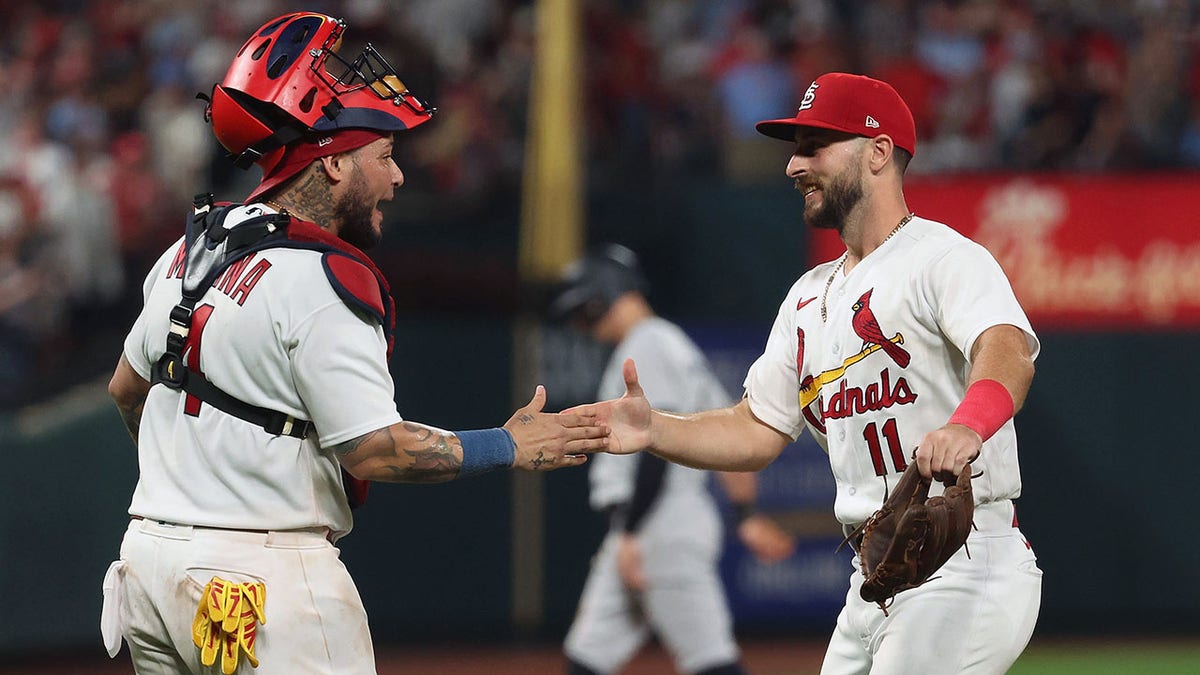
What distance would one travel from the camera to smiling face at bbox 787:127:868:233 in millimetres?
4828

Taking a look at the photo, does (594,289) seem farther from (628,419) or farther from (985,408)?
(985,408)

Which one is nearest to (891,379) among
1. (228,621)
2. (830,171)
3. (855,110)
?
(830,171)

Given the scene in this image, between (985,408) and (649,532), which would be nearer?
(985,408)

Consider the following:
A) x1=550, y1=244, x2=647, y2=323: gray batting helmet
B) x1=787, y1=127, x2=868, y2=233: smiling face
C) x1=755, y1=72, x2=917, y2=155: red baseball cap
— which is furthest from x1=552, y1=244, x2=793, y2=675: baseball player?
x1=755, y1=72, x2=917, y2=155: red baseball cap

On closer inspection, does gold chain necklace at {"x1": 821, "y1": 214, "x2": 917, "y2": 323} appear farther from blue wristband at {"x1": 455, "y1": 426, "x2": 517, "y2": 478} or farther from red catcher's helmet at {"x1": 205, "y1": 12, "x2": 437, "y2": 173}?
red catcher's helmet at {"x1": 205, "y1": 12, "x2": 437, "y2": 173}

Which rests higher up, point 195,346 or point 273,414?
point 195,346

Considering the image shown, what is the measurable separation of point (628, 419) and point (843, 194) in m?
0.95

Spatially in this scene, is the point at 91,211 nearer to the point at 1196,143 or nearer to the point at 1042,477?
the point at 1042,477

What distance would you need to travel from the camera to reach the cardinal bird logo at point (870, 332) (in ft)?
14.9

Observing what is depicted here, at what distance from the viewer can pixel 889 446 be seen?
4578 millimetres

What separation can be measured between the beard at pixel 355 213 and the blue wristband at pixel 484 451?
1.91ft

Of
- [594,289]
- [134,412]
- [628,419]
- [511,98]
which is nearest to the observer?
[134,412]

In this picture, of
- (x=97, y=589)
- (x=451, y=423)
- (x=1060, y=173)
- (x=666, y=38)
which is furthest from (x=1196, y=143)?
(x=97, y=589)

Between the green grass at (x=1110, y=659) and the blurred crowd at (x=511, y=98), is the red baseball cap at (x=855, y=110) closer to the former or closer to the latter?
the green grass at (x=1110, y=659)
